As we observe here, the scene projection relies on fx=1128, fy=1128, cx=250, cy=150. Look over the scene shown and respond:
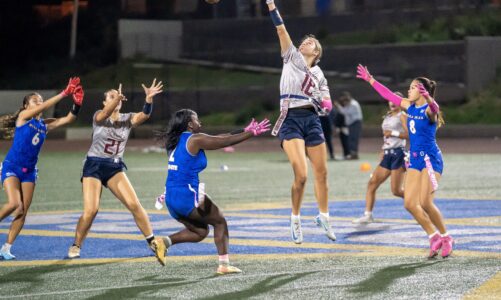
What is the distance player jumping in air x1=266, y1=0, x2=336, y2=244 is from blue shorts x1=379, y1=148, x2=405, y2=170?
Result: 3.42 metres

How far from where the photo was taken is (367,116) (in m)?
47.3

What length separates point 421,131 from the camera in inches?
486

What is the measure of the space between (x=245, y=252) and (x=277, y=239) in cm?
131

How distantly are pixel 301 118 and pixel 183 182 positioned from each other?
2.26 m

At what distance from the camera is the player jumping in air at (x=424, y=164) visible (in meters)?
12.2

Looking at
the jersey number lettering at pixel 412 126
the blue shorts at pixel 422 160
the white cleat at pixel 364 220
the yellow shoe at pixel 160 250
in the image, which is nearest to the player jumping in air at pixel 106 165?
the yellow shoe at pixel 160 250

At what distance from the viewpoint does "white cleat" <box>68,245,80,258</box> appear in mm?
12984

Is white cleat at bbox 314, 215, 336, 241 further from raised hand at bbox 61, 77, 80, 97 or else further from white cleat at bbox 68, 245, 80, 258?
raised hand at bbox 61, 77, 80, 97

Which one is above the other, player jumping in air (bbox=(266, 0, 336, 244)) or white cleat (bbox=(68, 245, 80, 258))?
player jumping in air (bbox=(266, 0, 336, 244))

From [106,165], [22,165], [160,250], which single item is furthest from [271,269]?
[22,165]

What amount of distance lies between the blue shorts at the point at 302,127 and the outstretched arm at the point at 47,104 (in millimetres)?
2430

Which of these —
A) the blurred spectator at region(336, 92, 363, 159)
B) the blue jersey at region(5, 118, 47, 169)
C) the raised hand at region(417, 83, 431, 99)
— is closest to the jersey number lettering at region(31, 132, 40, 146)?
the blue jersey at region(5, 118, 47, 169)

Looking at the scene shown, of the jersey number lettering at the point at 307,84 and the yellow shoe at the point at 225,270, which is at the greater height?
the jersey number lettering at the point at 307,84

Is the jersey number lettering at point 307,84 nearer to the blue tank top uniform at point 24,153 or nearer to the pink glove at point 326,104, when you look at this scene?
the pink glove at point 326,104
